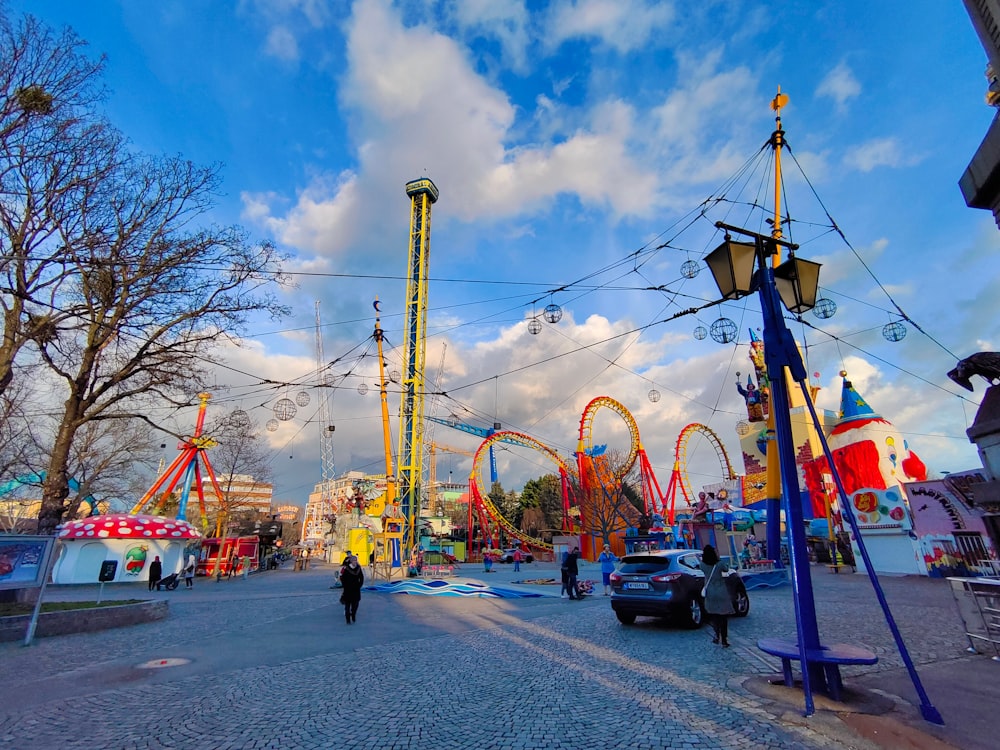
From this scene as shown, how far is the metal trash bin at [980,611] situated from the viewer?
6809 mm

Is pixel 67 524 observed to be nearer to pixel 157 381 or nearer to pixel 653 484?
pixel 157 381

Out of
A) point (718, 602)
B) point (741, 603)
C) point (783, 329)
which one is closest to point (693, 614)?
point (741, 603)

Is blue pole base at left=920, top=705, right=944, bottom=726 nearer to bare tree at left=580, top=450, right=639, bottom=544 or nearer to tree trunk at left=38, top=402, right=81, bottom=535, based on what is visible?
tree trunk at left=38, top=402, right=81, bottom=535

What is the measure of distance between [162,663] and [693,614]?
8.87 meters

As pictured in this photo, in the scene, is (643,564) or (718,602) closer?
(718,602)

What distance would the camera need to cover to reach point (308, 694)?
5680 mm

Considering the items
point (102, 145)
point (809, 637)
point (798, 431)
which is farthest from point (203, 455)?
point (798, 431)

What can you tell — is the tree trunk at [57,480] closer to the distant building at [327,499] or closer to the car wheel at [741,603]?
the car wheel at [741,603]

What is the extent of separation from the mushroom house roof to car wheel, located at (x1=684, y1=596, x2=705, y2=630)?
2540 centimetres

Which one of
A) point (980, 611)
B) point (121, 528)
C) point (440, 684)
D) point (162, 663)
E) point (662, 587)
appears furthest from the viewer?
point (121, 528)

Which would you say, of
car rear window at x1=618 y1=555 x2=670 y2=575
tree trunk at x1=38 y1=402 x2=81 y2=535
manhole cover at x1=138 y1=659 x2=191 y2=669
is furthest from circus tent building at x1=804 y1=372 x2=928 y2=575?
tree trunk at x1=38 y1=402 x2=81 y2=535

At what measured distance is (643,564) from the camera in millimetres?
9867

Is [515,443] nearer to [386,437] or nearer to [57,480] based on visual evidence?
[386,437]

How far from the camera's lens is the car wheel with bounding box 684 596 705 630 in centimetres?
940
